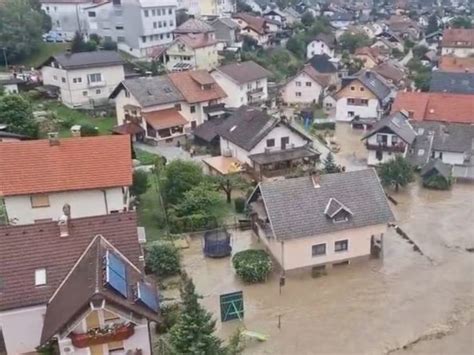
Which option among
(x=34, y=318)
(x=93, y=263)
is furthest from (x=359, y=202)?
(x=34, y=318)

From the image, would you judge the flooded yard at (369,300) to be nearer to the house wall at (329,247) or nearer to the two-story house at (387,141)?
the house wall at (329,247)

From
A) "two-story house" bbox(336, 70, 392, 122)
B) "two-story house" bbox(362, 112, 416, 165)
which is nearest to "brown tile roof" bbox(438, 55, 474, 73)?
"two-story house" bbox(336, 70, 392, 122)

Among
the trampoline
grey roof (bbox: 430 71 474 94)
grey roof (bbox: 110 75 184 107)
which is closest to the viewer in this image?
the trampoline

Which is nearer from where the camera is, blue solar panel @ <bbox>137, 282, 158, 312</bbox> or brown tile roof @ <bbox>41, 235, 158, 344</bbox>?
brown tile roof @ <bbox>41, 235, 158, 344</bbox>

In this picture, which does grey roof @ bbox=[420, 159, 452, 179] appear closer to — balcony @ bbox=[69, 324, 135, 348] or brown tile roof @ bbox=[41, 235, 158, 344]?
brown tile roof @ bbox=[41, 235, 158, 344]

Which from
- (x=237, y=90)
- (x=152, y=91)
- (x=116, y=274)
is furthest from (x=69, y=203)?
(x=237, y=90)

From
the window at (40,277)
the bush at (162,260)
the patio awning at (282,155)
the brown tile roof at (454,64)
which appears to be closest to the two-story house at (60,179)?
the bush at (162,260)

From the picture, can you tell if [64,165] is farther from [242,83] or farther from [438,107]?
[438,107]
